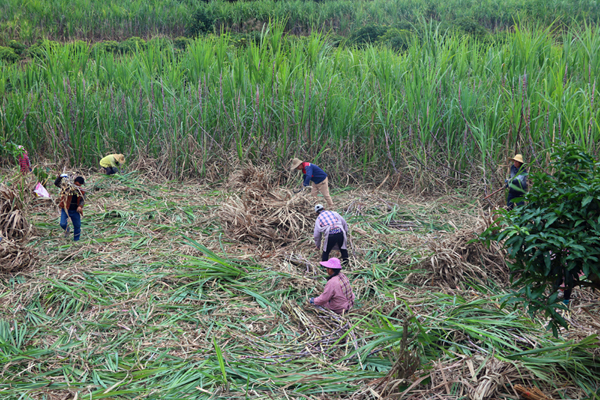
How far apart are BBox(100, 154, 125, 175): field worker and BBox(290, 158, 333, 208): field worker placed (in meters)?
2.69

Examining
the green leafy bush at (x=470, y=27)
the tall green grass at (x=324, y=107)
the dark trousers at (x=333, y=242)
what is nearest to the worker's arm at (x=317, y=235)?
the dark trousers at (x=333, y=242)

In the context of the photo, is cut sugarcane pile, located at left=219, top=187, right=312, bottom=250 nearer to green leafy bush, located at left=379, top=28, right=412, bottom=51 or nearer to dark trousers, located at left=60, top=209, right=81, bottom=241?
dark trousers, located at left=60, top=209, right=81, bottom=241

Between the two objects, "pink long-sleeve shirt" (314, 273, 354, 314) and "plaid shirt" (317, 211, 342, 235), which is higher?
"plaid shirt" (317, 211, 342, 235)

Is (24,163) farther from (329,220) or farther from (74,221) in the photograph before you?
(329,220)

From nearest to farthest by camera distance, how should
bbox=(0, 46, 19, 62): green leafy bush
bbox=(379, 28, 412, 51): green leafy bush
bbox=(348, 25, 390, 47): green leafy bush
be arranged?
bbox=(379, 28, 412, 51): green leafy bush, bbox=(0, 46, 19, 62): green leafy bush, bbox=(348, 25, 390, 47): green leafy bush

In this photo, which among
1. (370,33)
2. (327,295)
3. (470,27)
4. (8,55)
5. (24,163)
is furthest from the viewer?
(370,33)

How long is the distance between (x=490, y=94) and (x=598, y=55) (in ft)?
5.17

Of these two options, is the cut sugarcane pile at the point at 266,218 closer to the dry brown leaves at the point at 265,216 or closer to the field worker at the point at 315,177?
the dry brown leaves at the point at 265,216

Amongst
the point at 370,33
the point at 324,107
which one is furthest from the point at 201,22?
the point at 324,107

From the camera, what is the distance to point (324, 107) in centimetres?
640

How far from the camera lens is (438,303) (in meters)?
3.71

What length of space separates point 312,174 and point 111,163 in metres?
3.00

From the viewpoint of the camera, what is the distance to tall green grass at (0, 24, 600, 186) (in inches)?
233

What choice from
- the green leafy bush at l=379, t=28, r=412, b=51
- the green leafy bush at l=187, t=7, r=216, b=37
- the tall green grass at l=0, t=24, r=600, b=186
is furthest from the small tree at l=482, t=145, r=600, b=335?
the green leafy bush at l=187, t=7, r=216, b=37
